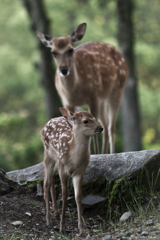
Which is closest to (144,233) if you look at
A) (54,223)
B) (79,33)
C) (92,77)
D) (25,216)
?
(54,223)

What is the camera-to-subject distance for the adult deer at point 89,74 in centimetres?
A: 602

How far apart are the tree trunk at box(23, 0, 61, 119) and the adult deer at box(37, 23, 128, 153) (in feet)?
6.80

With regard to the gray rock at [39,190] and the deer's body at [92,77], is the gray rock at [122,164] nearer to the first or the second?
the gray rock at [39,190]

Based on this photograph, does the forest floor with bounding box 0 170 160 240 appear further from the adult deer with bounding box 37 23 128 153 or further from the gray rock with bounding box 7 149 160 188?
the adult deer with bounding box 37 23 128 153

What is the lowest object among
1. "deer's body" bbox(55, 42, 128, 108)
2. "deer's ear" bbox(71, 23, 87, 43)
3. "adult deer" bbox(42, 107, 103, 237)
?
"adult deer" bbox(42, 107, 103, 237)

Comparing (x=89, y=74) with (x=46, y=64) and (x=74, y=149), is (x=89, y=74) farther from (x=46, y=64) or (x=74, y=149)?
(x=46, y=64)

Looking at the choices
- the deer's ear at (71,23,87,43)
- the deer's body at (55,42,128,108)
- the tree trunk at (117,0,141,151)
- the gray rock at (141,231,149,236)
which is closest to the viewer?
the gray rock at (141,231,149,236)

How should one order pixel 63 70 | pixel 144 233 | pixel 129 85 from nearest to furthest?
pixel 144 233 < pixel 63 70 < pixel 129 85

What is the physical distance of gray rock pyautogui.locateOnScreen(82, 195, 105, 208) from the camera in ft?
16.1

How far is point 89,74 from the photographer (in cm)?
669

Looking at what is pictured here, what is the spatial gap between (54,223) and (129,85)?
570cm

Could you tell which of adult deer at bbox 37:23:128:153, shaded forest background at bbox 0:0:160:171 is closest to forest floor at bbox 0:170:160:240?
adult deer at bbox 37:23:128:153

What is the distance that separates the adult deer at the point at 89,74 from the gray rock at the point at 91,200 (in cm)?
193

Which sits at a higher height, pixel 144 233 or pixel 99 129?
pixel 99 129
